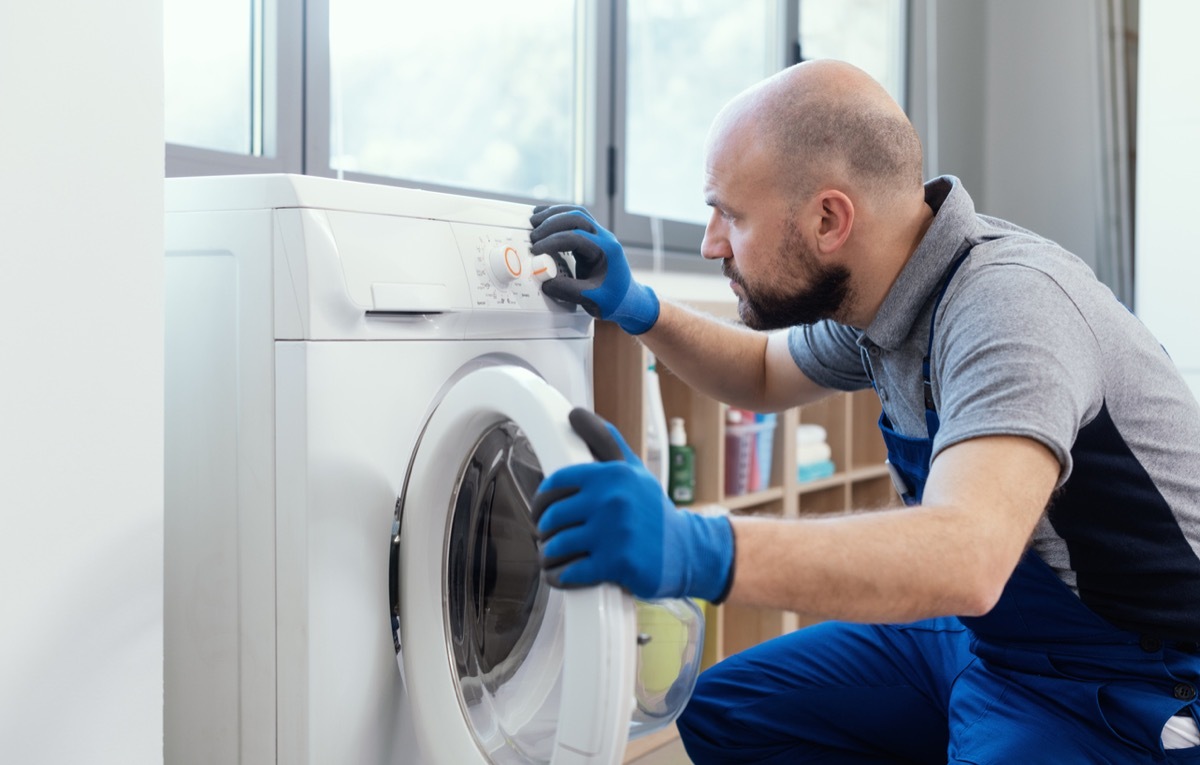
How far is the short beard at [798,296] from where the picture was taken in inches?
54.1

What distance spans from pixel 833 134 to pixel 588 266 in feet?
1.18

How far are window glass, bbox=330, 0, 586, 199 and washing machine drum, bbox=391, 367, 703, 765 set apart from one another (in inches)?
40.3

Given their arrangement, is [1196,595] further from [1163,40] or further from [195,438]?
[1163,40]

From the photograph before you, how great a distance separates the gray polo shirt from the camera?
3.55ft

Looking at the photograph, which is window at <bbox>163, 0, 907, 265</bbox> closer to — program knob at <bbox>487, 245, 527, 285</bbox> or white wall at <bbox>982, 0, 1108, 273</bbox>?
white wall at <bbox>982, 0, 1108, 273</bbox>

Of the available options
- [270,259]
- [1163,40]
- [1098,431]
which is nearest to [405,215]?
[270,259]

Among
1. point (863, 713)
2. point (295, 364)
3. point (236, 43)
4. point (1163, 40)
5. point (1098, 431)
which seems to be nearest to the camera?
point (295, 364)

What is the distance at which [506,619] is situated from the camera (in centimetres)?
127

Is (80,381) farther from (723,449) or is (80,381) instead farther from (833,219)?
(723,449)

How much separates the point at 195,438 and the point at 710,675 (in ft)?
2.77

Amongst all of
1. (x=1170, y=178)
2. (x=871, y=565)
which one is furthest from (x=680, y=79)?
(x=871, y=565)

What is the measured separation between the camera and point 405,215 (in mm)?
1131

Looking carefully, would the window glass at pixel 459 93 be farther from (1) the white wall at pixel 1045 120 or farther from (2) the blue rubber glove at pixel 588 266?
(1) the white wall at pixel 1045 120

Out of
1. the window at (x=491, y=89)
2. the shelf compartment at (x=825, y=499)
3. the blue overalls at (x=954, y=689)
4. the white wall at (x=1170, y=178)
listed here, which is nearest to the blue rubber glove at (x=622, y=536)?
the blue overalls at (x=954, y=689)
